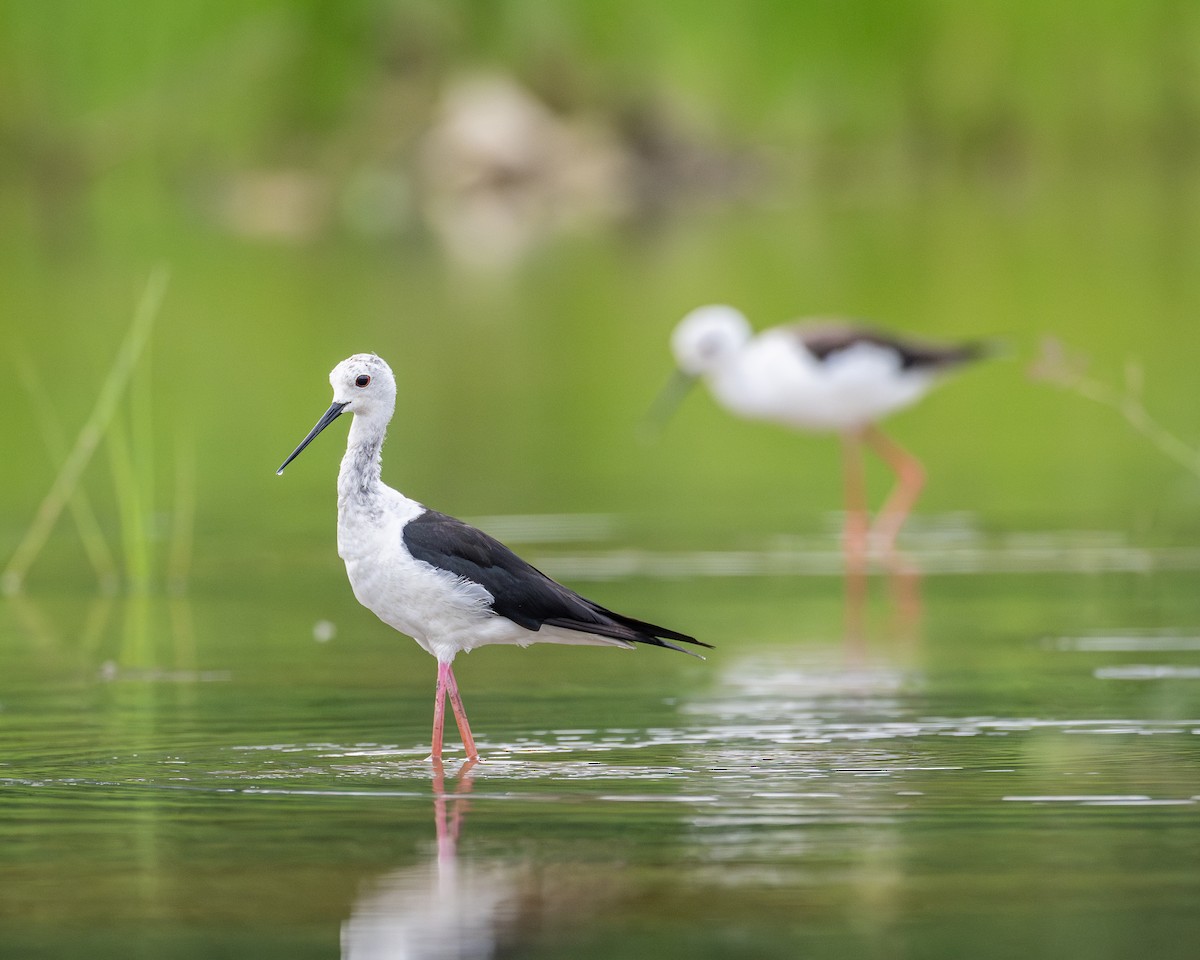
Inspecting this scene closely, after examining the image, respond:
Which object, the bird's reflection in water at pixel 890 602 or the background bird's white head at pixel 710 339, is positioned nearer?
the bird's reflection in water at pixel 890 602

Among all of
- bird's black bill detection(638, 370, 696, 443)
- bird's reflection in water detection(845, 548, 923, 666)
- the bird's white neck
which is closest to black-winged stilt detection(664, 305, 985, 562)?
bird's black bill detection(638, 370, 696, 443)

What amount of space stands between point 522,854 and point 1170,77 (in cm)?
5559

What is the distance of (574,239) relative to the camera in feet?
145

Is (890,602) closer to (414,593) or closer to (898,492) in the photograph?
(898,492)

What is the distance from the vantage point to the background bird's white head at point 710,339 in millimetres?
15797

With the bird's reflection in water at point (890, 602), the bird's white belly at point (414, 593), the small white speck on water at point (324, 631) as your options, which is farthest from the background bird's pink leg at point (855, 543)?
the bird's white belly at point (414, 593)

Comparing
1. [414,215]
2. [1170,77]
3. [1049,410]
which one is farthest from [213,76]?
[1049,410]

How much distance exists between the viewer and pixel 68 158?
2384 inches

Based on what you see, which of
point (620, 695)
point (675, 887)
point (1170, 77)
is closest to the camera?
point (675, 887)

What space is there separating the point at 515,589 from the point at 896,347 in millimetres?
7447

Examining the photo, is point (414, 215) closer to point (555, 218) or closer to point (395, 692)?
point (555, 218)

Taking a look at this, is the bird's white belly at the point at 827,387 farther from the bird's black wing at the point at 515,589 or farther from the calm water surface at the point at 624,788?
the bird's black wing at the point at 515,589

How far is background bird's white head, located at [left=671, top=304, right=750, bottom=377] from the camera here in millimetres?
15797

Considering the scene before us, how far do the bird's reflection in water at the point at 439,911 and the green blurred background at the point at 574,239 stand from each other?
5549mm
